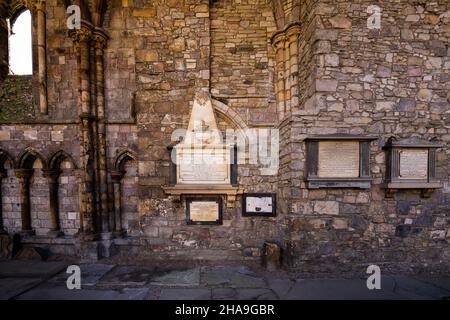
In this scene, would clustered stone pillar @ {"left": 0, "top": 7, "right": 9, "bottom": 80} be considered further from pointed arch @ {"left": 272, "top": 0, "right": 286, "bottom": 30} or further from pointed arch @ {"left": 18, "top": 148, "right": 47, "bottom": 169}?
pointed arch @ {"left": 272, "top": 0, "right": 286, "bottom": 30}

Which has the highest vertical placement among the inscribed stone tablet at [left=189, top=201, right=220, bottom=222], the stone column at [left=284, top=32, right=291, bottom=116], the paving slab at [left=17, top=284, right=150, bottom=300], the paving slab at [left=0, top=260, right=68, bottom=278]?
the stone column at [left=284, top=32, right=291, bottom=116]

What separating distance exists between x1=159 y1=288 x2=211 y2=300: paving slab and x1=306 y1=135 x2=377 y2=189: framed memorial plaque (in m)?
2.55

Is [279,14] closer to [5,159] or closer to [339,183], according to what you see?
[339,183]

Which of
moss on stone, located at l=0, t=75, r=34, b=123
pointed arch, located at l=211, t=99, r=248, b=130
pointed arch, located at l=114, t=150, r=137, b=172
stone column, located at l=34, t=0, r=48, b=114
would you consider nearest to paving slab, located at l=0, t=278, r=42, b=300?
pointed arch, located at l=114, t=150, r=137, b=172

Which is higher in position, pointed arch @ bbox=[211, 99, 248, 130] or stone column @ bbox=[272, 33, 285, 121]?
stone column @ bbox=[272, 33, 285, 121]

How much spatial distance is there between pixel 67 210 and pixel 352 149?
261 inches


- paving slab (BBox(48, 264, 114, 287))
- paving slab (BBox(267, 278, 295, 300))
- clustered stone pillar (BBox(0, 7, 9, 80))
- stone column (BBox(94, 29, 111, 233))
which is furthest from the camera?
clustered stone pillar (BBox(0, 7, 9, 80))

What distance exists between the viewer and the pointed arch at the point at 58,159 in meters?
4.92

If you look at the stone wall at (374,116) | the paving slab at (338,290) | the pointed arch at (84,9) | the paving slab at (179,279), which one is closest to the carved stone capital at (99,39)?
the pointed arch at (84,9)

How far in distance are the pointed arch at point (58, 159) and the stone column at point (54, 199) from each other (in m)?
0.14

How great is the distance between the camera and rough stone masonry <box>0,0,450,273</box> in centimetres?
376

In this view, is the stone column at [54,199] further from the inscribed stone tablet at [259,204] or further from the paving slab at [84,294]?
the inscribed stone tablet at [259,204]

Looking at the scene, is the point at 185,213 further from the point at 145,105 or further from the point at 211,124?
the point at 145,105
